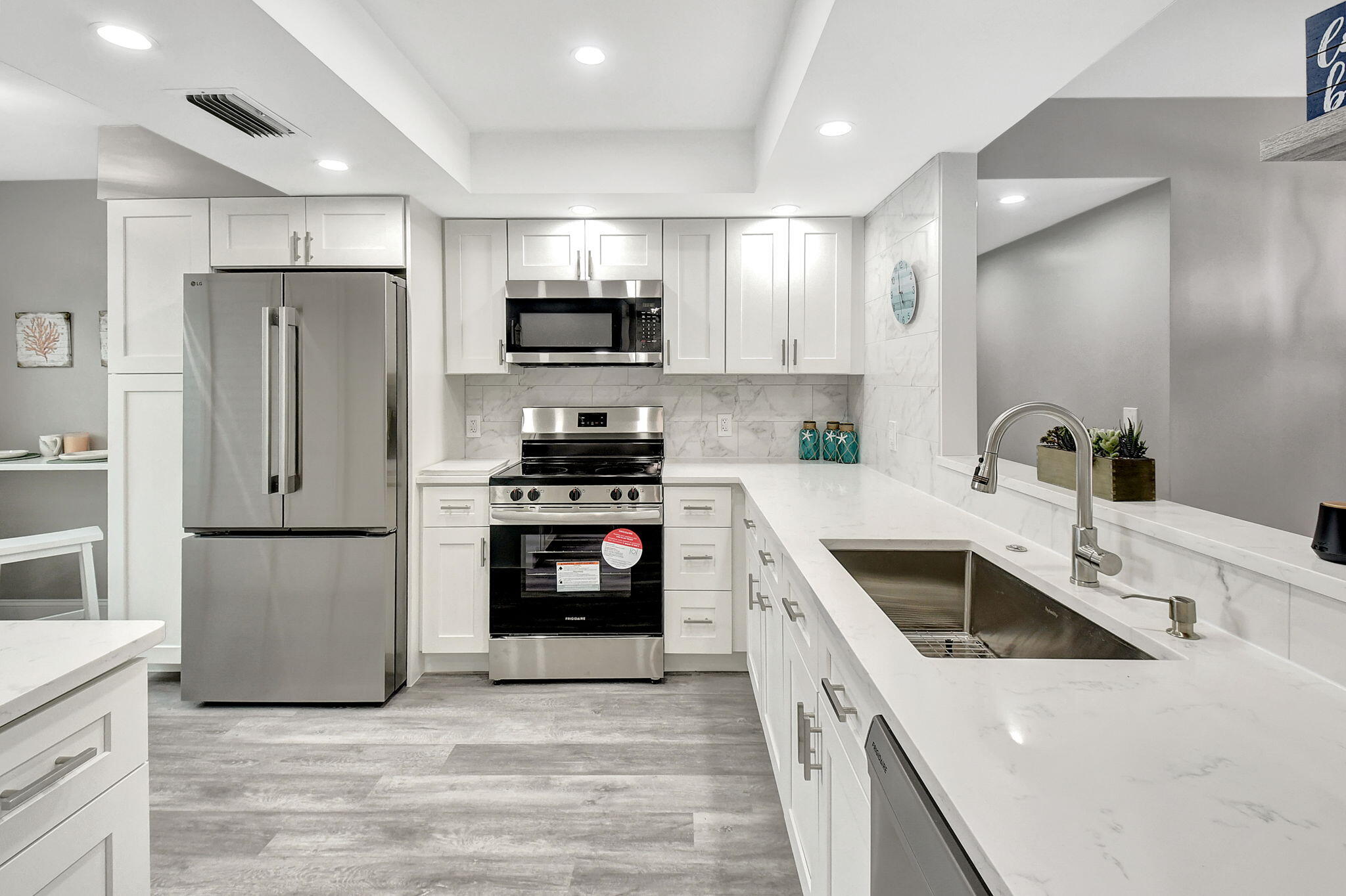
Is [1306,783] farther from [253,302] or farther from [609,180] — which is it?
[253,302]

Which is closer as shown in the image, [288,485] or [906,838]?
[906,838]

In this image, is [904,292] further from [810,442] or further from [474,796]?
[474,796]

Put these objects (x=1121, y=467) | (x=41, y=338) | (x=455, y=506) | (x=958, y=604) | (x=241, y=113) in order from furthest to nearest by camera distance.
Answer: (x=41, y=338)
(x=455, y=506)
(x=241, y=113)
(x=958, y=604)
(x=1121, y=467)

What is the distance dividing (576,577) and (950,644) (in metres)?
1.77

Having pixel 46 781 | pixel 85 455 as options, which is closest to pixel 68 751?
pixel 46 781

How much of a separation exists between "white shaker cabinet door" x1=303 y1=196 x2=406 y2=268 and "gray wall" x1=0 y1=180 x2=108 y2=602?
6.06 ft

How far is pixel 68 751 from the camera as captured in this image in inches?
39.8

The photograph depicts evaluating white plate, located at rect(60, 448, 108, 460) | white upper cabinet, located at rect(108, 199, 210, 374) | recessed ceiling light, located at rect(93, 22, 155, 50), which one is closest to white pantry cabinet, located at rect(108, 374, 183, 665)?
white upper cabinet, located at rect(108, 199, 210, 374)

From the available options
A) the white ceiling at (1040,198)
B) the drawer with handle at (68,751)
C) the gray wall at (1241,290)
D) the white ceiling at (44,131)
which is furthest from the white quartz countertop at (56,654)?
the gray wall at (1241,290)

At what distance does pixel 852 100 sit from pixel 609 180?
1259mm

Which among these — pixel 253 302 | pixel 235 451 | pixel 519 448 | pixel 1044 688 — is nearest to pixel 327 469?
pixel 235 451

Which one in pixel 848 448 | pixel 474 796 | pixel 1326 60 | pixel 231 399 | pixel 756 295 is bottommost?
pixel 474 796

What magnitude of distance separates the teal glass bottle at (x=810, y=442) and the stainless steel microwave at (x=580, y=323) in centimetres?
94

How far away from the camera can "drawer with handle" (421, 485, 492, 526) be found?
308cm
